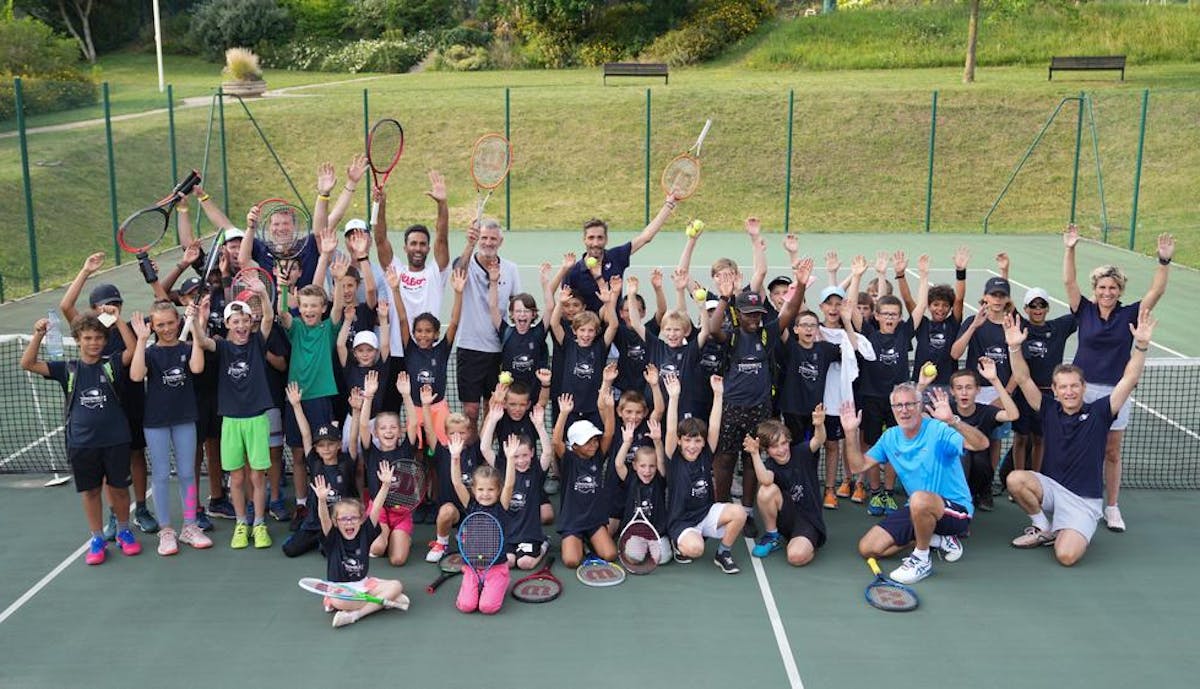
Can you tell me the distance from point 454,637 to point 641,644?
103 centimetres

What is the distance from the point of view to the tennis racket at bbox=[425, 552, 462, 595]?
6.75m

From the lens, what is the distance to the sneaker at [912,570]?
6.82 m

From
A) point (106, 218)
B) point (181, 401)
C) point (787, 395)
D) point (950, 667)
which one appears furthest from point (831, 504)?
point (106, 218)

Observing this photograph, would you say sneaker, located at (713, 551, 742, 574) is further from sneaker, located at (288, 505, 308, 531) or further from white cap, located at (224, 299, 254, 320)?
white cap, located at (224, 299, 254, 320)

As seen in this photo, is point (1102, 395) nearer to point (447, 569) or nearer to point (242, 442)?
point (447, 569)

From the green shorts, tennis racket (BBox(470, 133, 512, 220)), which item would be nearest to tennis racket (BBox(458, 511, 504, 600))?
the green shorts

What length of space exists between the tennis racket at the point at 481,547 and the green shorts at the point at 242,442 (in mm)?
1667

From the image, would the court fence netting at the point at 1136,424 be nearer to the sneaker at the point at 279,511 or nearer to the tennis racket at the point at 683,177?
the sneaker at the point at 279,511

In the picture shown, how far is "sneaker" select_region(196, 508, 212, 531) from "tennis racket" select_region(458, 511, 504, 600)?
6.90ft

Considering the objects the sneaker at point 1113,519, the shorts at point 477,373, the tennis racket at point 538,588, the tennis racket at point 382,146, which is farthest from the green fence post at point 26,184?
the sneaker at point 1113,519

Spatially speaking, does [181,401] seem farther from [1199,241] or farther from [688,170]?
[1199,241]

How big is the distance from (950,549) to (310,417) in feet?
14.2

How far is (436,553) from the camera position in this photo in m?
7.15

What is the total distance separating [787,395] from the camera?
787 centimetres
